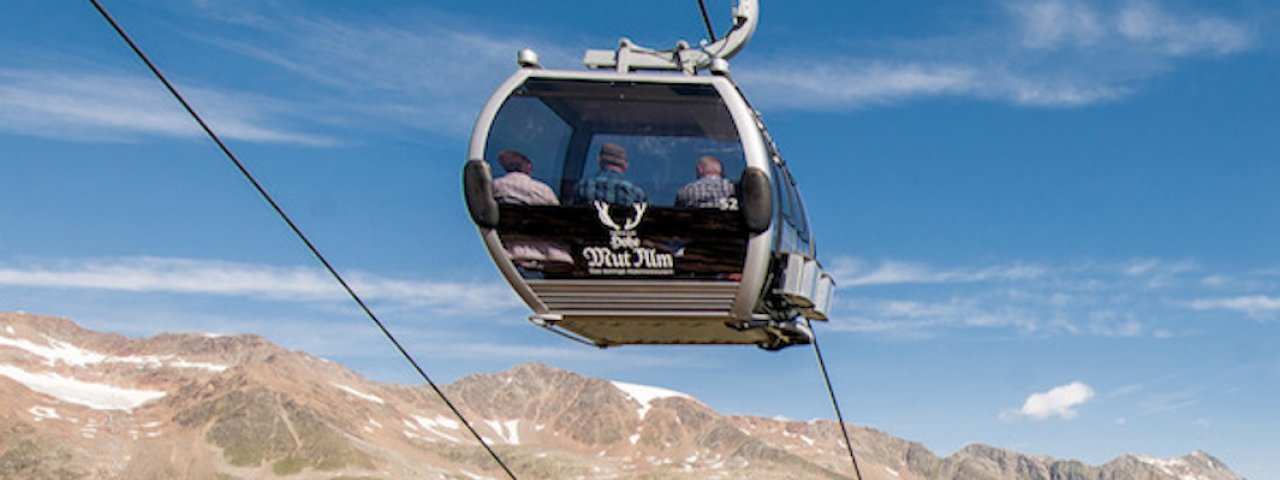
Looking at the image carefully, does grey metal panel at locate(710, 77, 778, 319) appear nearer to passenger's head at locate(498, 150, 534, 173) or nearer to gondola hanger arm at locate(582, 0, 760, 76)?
gondola hanger arm at locate(582, 0, 760, 76)

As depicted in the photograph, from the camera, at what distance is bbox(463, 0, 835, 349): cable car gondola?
1423cm

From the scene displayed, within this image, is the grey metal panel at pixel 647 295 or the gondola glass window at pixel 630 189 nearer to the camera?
the gondola glass window at pixel 630 189

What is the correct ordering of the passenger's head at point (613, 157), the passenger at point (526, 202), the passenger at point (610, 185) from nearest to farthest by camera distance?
1. the passenger at point (610, 185)
2. the passenger at point (526, 202)
3. the passenger's head at point (613, 157)

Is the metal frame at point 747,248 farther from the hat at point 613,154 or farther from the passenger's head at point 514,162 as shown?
the hat at point 613,154

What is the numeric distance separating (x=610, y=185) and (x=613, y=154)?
18.9 inches

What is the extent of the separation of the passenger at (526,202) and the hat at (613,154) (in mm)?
725

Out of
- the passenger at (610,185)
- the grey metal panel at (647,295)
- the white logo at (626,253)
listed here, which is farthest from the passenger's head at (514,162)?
the grey metal panel at (647,295)

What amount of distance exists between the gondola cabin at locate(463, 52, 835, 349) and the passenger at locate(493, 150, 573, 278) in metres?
0.01

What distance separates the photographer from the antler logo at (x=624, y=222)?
14.3m

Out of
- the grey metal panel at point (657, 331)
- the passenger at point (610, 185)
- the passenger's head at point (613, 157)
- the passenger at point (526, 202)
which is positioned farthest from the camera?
the grey metal panel at point (657, 331)

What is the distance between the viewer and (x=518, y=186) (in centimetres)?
1456

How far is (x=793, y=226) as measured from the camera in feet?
50.6

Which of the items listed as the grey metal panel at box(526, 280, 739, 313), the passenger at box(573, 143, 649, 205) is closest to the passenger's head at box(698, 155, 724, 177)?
the passenger at box(573, 143, 649, 205)

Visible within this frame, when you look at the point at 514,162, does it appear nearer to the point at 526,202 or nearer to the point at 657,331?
the point at 526,202
